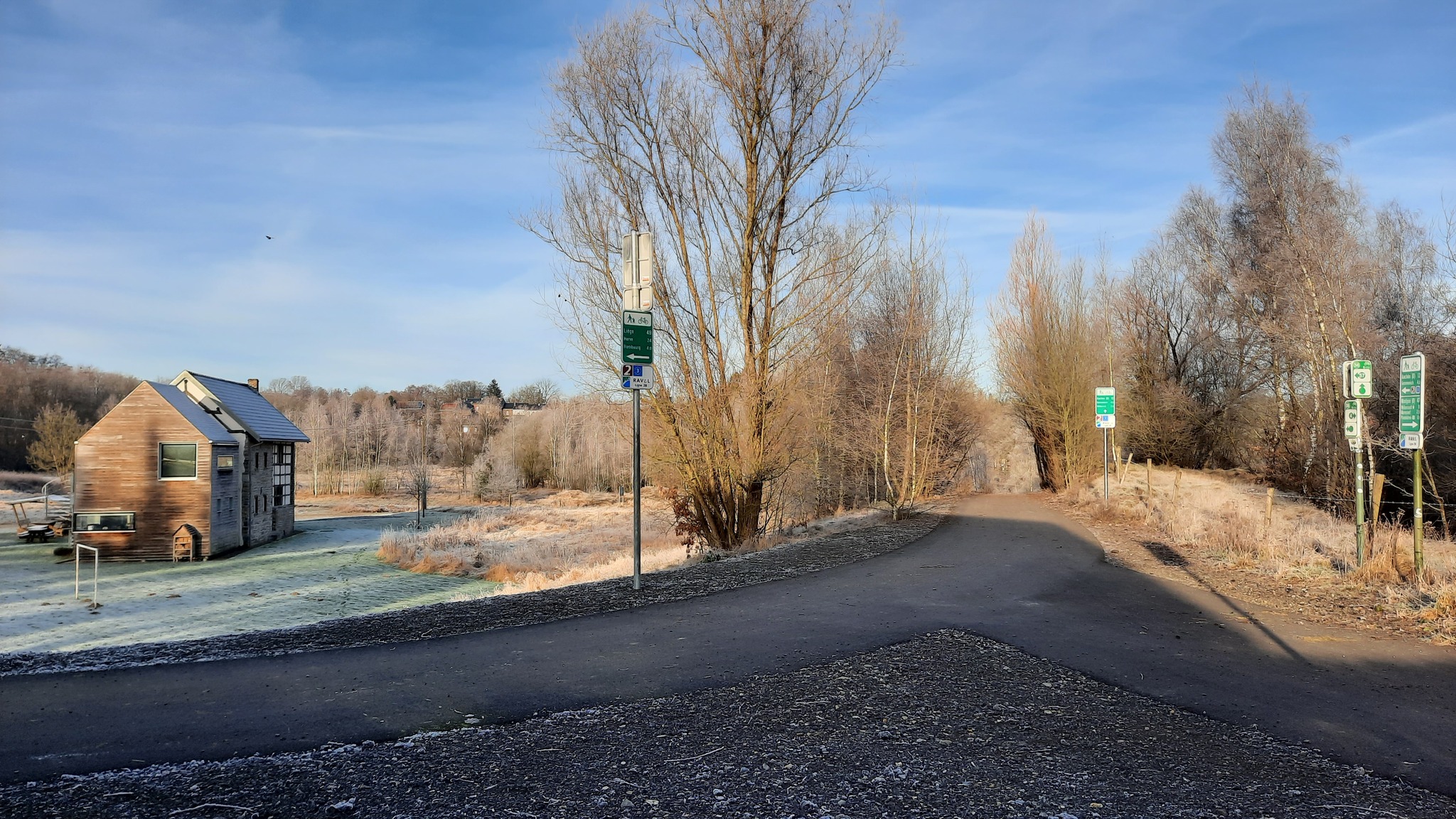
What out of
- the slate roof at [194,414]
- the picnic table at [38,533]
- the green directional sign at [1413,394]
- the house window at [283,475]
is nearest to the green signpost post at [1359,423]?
the green directional sign at [1413,394]

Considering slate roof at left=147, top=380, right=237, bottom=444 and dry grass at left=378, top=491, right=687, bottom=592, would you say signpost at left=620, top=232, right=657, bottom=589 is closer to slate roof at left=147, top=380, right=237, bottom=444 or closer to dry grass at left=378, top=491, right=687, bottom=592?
dry grass at left=378, top=491, right=687, bottom=592

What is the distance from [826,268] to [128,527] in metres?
28.7

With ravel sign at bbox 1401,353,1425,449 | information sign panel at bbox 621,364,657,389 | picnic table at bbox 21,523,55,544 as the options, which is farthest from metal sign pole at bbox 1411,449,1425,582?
picnic table at bbox 21,523,55,544

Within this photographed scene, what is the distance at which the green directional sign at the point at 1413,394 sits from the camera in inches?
343

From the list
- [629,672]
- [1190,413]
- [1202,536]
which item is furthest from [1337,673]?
[1190,413]

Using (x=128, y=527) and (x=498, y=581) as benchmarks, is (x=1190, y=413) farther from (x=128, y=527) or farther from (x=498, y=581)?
(x=128, y=527)

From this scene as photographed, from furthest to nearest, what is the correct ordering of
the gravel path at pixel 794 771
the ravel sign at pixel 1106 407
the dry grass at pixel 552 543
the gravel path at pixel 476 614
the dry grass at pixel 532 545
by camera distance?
the ravel sign at pixel 1106 407 → the dry grass at pixel 532 545 → the dry grass at pixel 552 543 → the gravel path at pixel 476 614 → the gravel path at pixel 794 771

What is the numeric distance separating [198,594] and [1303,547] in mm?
27225

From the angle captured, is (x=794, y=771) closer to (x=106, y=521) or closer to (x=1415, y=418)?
(x=1415, y=418)

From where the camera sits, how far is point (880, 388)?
21297mm

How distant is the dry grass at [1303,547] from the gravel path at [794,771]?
14.5 ft

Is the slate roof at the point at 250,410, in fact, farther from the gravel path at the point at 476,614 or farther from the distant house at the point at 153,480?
the gravel path at the point at 476,614

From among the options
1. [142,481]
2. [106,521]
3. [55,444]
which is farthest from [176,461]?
[55,444]

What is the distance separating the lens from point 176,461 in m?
29.1
